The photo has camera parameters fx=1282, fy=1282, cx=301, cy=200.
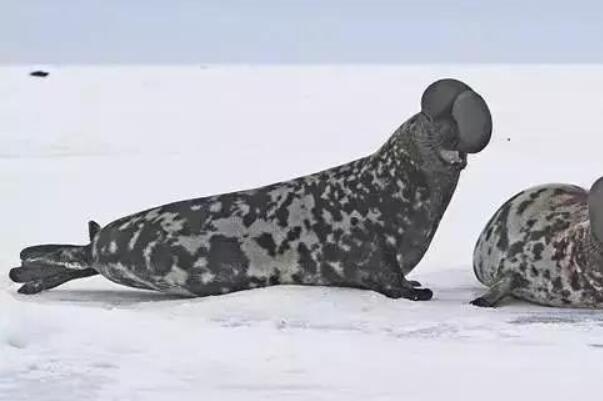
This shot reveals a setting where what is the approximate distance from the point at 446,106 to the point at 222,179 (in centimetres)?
567

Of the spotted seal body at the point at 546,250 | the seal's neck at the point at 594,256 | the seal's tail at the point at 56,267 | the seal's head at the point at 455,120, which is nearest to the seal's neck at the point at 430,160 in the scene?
the seal's head at the point at 455,120

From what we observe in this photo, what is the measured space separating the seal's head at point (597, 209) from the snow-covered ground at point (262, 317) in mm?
265

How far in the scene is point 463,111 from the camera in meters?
4.30

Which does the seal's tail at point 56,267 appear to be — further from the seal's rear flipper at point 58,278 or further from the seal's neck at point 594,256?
the seal's neck at point 594,256

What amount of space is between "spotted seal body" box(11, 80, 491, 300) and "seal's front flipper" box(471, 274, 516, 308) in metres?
0.18

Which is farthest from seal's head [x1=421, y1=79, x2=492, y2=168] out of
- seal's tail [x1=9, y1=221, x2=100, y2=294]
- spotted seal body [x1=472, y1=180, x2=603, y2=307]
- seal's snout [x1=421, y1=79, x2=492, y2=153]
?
seal's tail [x1=9, y1=221, x2=100, y2=294]

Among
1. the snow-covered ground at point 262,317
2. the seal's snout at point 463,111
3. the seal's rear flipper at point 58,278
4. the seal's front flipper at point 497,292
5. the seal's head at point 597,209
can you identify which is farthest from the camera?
the seal's rear flipper at point 58,278

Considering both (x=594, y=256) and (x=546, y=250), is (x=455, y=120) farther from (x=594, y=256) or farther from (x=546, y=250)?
(x=594, y=256)

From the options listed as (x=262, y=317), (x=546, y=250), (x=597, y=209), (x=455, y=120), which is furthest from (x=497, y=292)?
(x=262, y=317)

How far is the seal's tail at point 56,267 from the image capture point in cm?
463

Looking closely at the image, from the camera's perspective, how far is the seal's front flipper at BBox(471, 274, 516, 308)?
419 cm

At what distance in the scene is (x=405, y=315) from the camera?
380cm

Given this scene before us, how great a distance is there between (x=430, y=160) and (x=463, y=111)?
0.26 metres

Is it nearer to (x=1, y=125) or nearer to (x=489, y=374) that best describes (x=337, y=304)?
(x=489, y=374)
